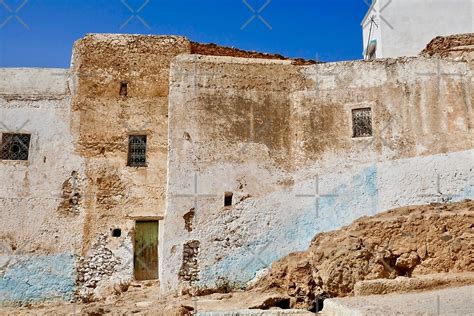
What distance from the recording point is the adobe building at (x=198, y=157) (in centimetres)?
1322

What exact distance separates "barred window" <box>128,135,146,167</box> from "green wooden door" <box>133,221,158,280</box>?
1.48 m

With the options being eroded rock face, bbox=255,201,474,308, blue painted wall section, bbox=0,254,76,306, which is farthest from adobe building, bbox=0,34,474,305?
eroded rock face, bbox=255,201,474,308

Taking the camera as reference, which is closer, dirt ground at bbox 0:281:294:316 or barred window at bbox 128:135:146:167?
dirt ground at bbox 0:281:294:316

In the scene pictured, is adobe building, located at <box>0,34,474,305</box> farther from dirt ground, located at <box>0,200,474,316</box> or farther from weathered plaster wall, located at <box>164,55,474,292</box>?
dirt ground, located at <box>0,200,474,316</box>

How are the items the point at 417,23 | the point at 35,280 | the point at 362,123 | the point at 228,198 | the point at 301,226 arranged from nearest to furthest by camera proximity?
the point at 301,226, the point at 228,198, the point at 362,123, the point at 35,280, the point at 417,23

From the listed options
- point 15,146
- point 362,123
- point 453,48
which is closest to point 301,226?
point 362,123

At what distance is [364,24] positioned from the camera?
23.5 metres

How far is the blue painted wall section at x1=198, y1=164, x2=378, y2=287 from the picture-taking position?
515 inches

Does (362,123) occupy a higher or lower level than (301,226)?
higher

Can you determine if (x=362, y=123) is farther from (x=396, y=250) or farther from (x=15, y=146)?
(x=15, y=146)

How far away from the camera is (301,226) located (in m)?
13.3

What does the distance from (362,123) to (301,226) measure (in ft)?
8.85

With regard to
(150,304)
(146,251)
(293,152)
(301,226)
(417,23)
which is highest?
(417,23)

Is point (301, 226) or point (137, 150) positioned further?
point (137, 150)
